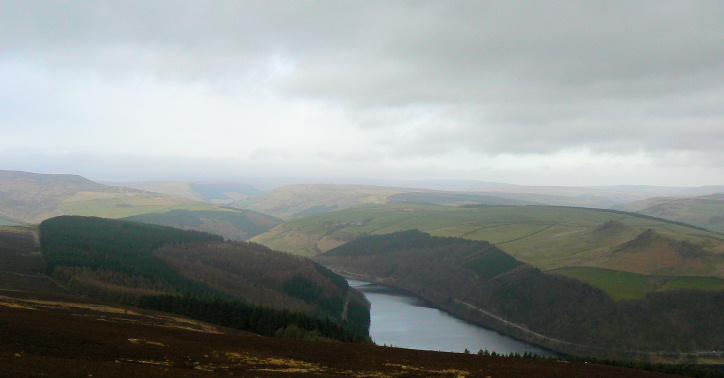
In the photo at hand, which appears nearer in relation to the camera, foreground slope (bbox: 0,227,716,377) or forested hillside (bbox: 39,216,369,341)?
foreground slope (bbox: 0,227,716,377)

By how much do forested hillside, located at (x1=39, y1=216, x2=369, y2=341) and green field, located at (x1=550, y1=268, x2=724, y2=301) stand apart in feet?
243

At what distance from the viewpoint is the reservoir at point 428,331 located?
374 feet

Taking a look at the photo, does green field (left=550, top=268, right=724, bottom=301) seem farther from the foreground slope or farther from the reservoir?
the foreground slope

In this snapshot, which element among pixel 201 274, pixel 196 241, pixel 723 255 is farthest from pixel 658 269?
pixel 196 241

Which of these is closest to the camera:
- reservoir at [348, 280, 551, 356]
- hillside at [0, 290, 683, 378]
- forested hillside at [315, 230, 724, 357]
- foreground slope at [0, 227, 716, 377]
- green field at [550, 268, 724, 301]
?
hillside at [0, 290, 683, 378]

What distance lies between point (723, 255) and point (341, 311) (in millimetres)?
122731

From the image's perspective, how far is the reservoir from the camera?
11388cm

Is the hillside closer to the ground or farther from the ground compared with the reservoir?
farther from the ground

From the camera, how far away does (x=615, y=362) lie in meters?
67.4

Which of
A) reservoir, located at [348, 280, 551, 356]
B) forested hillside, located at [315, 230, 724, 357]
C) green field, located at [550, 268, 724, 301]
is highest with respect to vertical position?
green field, located at [550, 268, 724, 301]

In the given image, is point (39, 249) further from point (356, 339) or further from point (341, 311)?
point (356, 339)

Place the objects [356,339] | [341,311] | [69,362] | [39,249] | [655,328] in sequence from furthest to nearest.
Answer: [341,311] < [39,249] < [655,328] < [356,339] < [69,362]

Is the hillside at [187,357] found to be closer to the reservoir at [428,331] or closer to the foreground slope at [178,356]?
the foreground slope at [178,356]

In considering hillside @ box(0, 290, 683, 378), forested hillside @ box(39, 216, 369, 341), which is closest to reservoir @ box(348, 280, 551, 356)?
forested hillside @ box(39, 216, 369, 341)
